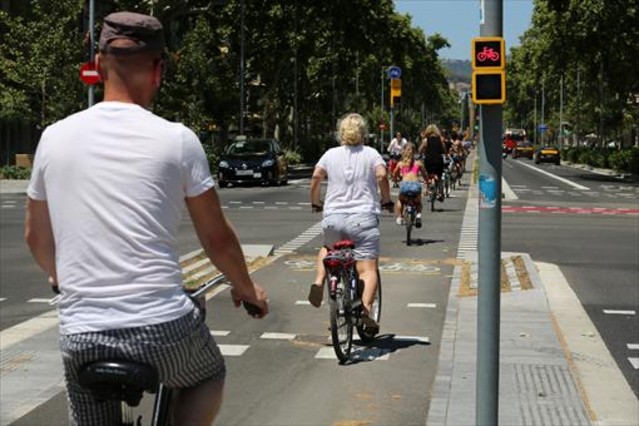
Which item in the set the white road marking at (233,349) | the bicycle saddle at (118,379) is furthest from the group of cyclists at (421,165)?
the bicycle saddle at (118,379)

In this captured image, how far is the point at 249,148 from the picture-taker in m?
35.7

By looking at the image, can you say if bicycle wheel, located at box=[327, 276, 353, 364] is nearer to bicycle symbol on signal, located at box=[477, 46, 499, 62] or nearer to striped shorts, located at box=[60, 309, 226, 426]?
bicycle symbol on signal, located at box=[477, 46, 499, 62]

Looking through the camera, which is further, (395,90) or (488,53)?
(395,90)

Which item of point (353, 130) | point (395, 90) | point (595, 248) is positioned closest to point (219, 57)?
point (395, 90)

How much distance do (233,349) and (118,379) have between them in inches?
203

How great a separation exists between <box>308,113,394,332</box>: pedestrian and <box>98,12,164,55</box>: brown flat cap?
498cm

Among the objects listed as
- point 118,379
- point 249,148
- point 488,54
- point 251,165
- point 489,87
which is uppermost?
point 488,54

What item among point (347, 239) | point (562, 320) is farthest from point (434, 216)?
point (347, 239)

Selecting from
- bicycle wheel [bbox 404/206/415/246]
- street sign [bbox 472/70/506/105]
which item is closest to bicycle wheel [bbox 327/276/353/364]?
street sign [bbox 472/70/506/105]

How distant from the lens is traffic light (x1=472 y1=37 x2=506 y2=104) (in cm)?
500

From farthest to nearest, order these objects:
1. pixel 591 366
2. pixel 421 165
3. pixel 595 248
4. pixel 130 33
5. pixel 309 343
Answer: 1. pixel 421 165
2. pixel 595 248
3. pixel 309 343
4. pixel 591 366
5. pixel 130 33

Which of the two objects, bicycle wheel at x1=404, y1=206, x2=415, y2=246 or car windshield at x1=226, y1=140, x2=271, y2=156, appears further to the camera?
car windshield at x1=226, y1=140, x2=271, y2=156

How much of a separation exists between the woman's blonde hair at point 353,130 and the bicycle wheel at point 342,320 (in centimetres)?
117

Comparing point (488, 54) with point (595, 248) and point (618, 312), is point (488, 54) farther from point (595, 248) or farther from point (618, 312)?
point (595, 248)
